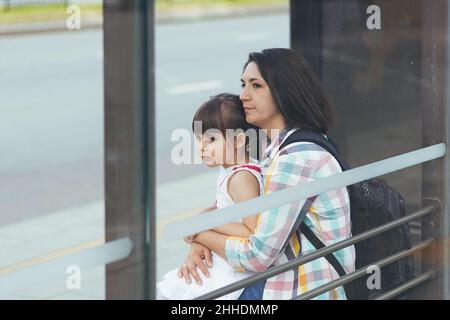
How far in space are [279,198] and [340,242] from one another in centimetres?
33

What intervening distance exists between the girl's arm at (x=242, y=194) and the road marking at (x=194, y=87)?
0.86 ft

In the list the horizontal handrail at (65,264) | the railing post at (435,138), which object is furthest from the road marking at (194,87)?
the railing post at (435,138)

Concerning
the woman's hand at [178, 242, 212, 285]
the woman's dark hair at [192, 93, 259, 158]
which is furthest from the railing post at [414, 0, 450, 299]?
the woman's hand at [178, 242, 212, 285]

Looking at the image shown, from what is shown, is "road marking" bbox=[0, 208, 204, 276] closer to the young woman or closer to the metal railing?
the metal railing

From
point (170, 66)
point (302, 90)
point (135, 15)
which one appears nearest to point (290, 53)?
point (302, 90)

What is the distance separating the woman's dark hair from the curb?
0.78ft

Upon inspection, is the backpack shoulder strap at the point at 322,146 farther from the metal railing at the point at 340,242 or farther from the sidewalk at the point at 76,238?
the sidewalk at the point at 76,238

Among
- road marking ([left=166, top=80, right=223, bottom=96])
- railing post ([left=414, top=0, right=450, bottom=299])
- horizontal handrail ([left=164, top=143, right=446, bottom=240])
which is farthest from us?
railing post ([left=414, top=0, right=450, bottom=299])

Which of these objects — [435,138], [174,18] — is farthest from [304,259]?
[435,138]

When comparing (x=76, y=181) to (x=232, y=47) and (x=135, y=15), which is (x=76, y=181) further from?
(x=232, y=47)

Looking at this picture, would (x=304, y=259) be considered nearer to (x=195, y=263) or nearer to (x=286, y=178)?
(x=286, y=178)

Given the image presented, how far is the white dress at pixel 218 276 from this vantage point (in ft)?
9.26

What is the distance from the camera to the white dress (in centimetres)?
282

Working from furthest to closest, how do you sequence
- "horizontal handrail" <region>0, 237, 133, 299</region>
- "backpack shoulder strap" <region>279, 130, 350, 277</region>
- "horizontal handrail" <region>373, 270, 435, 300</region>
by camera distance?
"horizontal handrail" <region>373, 270, 435, 300</region>, "backpack shoulder strap" <region>279, 130, 350, 277</region>, "horizontal handrail" <region>0, 237, 133, 299</region>
